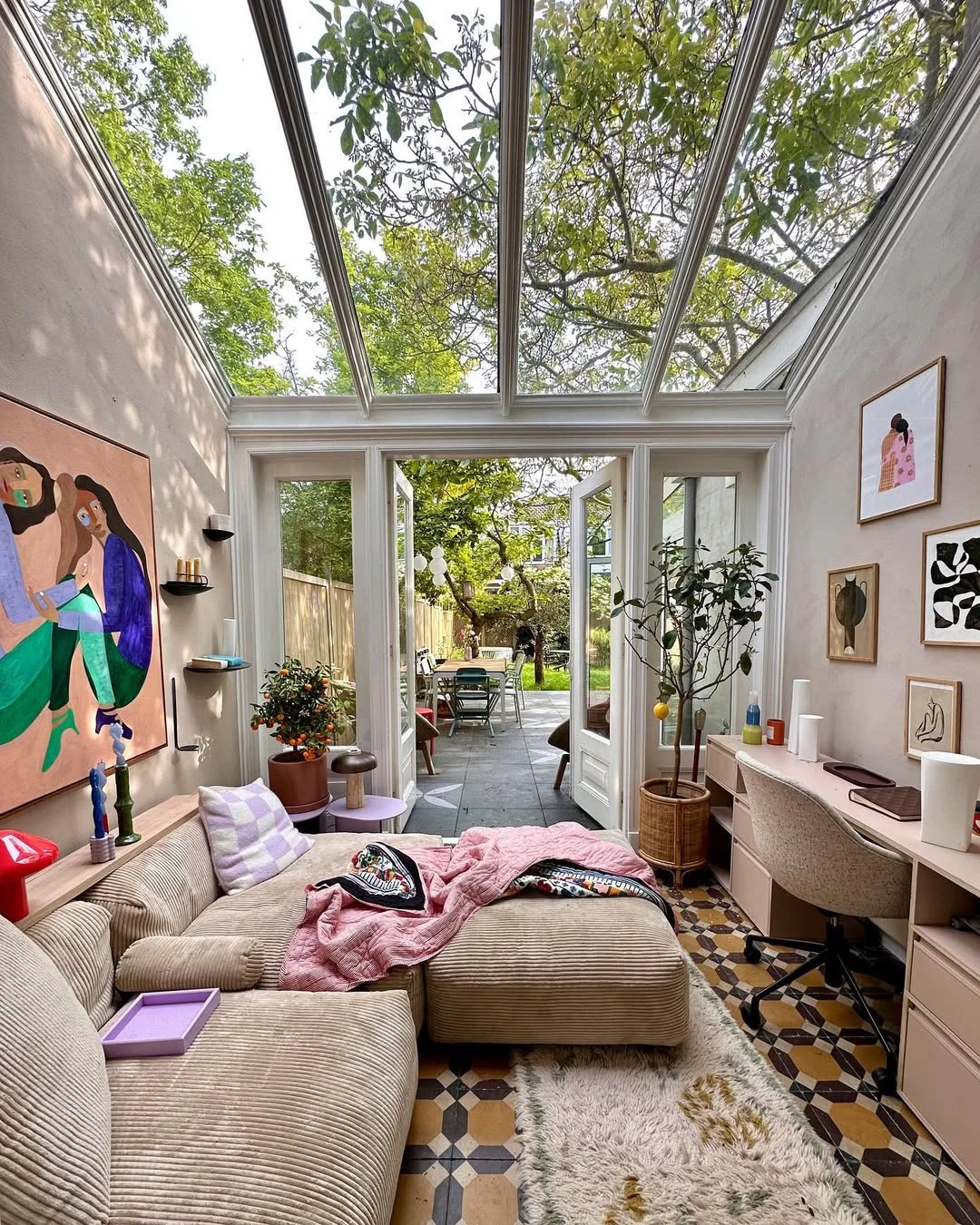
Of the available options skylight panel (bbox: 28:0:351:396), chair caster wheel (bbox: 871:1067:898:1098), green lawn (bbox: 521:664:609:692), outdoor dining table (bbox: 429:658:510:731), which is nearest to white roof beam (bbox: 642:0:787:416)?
skylight panel (bbox: 28:0:351:396)

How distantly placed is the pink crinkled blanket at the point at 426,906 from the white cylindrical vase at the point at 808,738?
0.97 meters

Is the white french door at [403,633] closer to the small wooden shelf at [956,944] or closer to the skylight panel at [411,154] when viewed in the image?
the skylight panel at [411,154]

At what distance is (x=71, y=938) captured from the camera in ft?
4.63

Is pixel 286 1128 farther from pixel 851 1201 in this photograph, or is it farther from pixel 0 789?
pixel 851 1201

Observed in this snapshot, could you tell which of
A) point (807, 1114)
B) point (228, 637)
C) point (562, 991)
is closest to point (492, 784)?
point (228, 637)

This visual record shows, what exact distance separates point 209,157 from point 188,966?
2.87m

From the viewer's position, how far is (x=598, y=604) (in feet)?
11.6

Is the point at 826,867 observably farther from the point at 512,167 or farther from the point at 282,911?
the point at 512,167

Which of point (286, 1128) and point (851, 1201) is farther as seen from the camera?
point (851, 1201)

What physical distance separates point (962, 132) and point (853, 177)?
32cm

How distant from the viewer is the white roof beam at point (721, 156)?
65.3 inches


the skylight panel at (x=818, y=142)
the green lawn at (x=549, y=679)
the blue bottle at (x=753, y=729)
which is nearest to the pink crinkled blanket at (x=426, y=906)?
the blue bottle at (x=753, y=729)

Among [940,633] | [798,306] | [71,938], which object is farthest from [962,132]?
[71,938]

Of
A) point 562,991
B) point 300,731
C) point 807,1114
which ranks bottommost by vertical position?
point 807,1114
